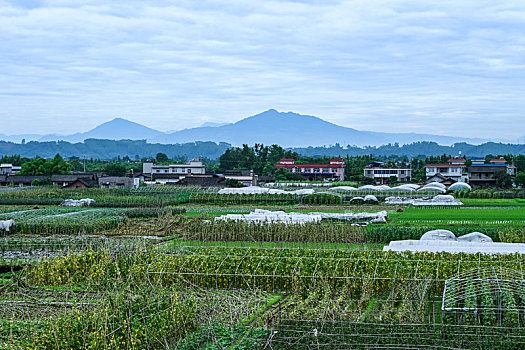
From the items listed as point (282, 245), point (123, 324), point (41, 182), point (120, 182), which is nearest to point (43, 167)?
point (41, 182)

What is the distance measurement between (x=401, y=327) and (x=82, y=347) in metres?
5.41

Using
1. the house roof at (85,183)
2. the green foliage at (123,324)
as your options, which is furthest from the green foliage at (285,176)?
the green foliage at (123,324)

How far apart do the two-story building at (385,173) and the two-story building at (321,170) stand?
11.6 feet

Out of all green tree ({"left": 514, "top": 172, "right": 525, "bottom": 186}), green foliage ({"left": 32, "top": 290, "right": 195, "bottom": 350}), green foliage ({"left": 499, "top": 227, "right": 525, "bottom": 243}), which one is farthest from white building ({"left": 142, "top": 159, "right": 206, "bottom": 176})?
green foliage ({"left": 32, "top": 290, "right": 195, "bottom": 350})

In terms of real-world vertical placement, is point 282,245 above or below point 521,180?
below

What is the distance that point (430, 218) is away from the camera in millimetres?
30625

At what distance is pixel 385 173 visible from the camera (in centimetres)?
6975

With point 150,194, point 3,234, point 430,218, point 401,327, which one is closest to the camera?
point 401,327

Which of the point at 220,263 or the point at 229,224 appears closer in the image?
the point at 220,263

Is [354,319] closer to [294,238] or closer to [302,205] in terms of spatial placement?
[294,238]

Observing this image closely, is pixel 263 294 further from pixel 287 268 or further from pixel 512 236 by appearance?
pixel 512 236

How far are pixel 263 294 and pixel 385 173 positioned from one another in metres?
57.6

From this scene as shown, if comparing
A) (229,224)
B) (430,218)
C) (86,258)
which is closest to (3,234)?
(229,224)

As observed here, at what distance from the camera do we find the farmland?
984 centimetres
